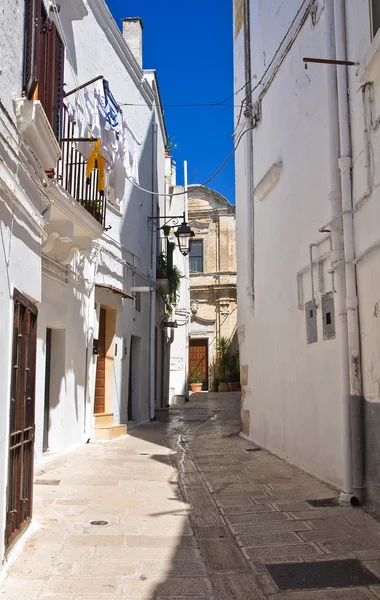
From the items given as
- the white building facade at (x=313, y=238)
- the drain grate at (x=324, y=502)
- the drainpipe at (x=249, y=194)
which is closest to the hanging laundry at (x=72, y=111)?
the white building facade at (x=313, y=238)

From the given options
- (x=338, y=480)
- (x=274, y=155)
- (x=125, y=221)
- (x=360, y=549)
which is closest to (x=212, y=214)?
(x=125, y=221)

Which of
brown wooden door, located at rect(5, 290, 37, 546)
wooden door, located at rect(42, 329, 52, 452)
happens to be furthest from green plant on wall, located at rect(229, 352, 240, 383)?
brown wooden door, located at rect(5, 290, 37, 546)

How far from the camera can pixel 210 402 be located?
20.1 meters

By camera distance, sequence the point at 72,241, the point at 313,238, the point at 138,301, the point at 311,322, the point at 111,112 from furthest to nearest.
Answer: the point at 138,301, the point at 111,112, the point at 72,241, the point at 311,322, the point at 313,238

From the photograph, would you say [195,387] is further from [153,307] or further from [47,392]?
[47,392]

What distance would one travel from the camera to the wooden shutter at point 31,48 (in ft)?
14.7

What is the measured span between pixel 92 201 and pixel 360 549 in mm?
6359

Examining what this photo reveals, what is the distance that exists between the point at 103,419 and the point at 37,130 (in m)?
7.07

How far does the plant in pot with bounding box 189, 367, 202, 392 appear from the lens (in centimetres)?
2517

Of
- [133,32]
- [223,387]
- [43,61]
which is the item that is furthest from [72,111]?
[223,387]

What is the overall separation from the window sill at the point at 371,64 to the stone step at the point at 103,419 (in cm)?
734

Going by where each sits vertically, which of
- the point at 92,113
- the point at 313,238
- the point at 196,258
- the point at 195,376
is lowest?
the point at 195,376

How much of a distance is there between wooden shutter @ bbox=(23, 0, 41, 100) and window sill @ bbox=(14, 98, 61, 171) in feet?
0.54

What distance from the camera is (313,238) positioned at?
692 cm
